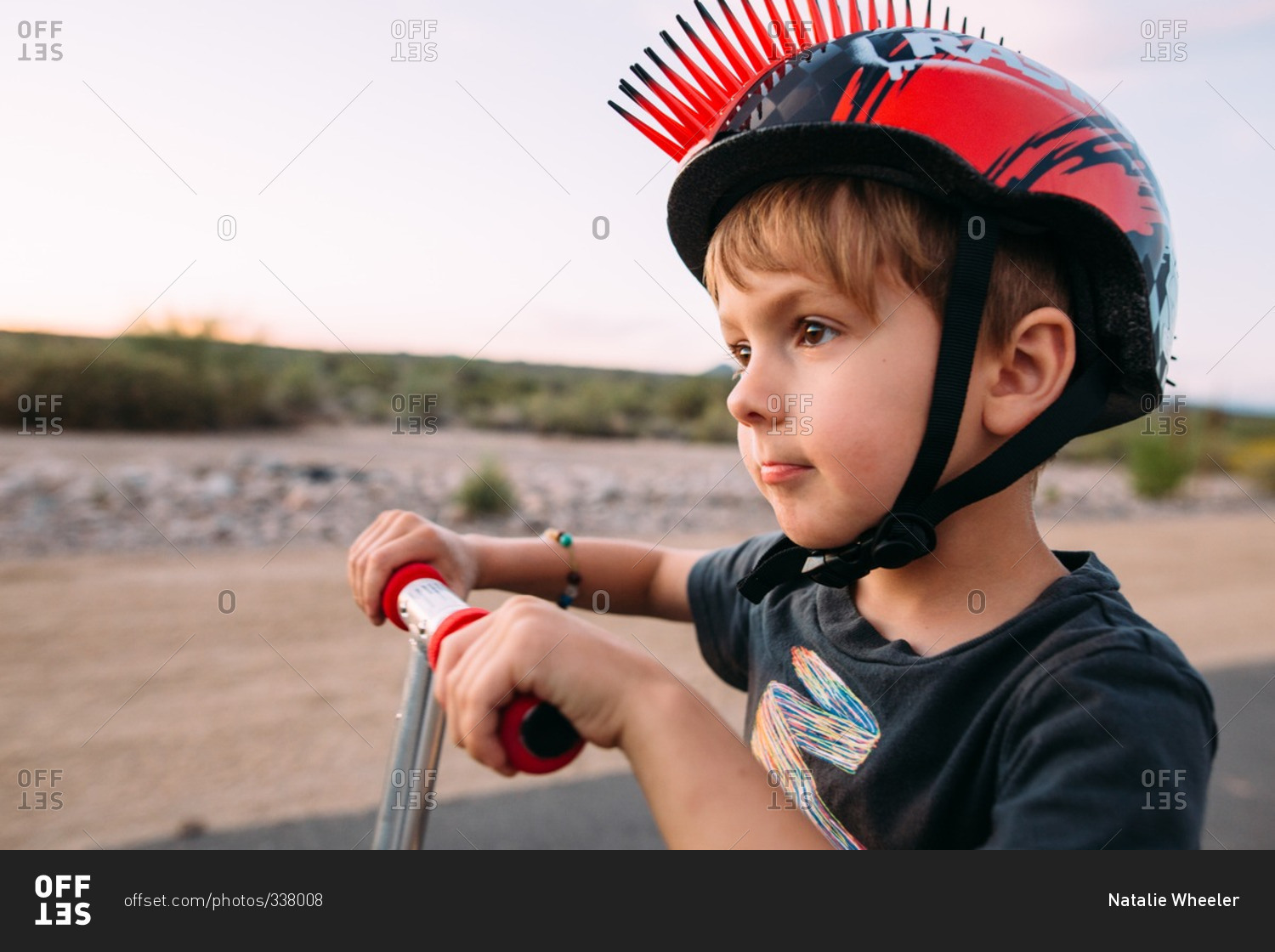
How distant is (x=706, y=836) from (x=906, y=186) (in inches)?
45.2

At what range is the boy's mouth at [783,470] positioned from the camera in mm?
1673

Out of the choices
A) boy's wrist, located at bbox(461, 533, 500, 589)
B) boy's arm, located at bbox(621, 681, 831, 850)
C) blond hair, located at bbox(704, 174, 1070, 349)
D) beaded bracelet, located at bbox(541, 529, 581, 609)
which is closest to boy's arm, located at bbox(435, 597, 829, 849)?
boy's arm, located at bbox(621, 681, 831, 850)

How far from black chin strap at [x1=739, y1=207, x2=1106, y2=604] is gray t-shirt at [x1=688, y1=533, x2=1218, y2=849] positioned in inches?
6.1

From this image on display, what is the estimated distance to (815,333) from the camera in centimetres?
164

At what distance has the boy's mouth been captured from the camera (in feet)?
5.49

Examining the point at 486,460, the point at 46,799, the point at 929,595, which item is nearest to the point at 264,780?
the point at 46,799

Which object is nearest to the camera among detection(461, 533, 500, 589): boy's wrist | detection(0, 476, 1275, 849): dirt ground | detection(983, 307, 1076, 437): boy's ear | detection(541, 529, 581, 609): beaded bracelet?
detection(983, 307, 1076, 437): boy's ear

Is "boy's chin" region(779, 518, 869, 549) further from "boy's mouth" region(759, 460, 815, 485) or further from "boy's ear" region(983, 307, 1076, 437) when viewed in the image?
"boy's ear" region(983, 307, 1076, 437)

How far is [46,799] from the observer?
394cm

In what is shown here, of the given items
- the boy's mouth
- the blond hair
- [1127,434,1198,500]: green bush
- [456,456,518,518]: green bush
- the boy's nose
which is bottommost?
the boy's mouth

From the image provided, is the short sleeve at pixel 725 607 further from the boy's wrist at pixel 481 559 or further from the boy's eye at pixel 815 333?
the boy's eye at pixel 815 333

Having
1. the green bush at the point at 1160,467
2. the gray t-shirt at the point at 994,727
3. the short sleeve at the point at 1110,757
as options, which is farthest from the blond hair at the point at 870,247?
the green bush at the point at 1160,467

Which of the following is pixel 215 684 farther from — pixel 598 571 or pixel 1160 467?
pixel 1160 467

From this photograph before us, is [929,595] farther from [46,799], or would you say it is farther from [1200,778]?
[46,799]
